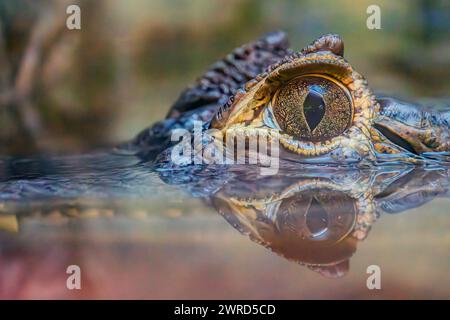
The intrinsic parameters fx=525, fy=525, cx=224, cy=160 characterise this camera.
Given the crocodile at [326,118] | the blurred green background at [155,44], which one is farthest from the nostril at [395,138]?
Answer: the blurred green background at [155,44]

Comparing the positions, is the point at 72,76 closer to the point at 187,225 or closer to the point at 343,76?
the point at 343,76

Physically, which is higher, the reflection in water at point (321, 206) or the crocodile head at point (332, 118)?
the crocodile head at point (332, 118)

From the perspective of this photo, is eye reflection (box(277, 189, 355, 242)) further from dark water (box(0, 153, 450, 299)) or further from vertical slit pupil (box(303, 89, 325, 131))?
vertical slit pupil (box(303, 89, 325, 131))

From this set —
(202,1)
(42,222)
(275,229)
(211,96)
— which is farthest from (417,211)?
(202,1)

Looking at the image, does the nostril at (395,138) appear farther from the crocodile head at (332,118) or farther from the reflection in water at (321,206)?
the reflection in water at (321,206)

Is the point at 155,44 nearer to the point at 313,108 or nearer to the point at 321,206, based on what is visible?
the point at 313,108

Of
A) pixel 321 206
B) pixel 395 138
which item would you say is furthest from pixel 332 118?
pixel 321 206

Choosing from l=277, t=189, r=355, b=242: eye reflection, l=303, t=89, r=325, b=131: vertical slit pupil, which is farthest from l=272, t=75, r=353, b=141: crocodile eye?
l=277, t=189, r=355, b=242: eye reflection
